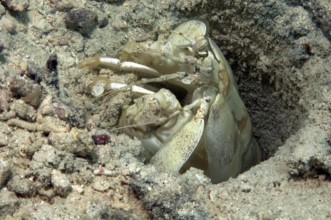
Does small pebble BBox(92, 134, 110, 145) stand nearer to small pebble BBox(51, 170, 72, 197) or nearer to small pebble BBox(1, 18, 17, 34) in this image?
small pebble BBox(51, 170, 72, 197)

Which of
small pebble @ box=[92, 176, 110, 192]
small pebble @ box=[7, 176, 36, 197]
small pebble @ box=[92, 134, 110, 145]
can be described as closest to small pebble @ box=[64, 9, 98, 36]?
small pebble @ box=[92, 134, 110, 145]

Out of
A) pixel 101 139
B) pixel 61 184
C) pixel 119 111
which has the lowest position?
pixel 119 111

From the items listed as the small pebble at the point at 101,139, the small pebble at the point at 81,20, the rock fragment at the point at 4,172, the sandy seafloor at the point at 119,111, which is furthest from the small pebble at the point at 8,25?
the rock fragment at the point at 4,172


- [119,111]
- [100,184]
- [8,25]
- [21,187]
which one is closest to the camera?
[21,187]

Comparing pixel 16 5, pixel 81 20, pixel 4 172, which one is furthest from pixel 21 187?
pixel 81 20

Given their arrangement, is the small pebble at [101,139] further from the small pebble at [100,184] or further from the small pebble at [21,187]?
the small pebble at [21,187]

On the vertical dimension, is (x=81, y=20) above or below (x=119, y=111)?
above

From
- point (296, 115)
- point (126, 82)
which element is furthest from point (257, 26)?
point (126, 82)

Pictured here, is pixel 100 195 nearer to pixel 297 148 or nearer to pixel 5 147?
pixel 5 147

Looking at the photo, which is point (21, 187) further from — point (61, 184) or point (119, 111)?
point (119, 111)
